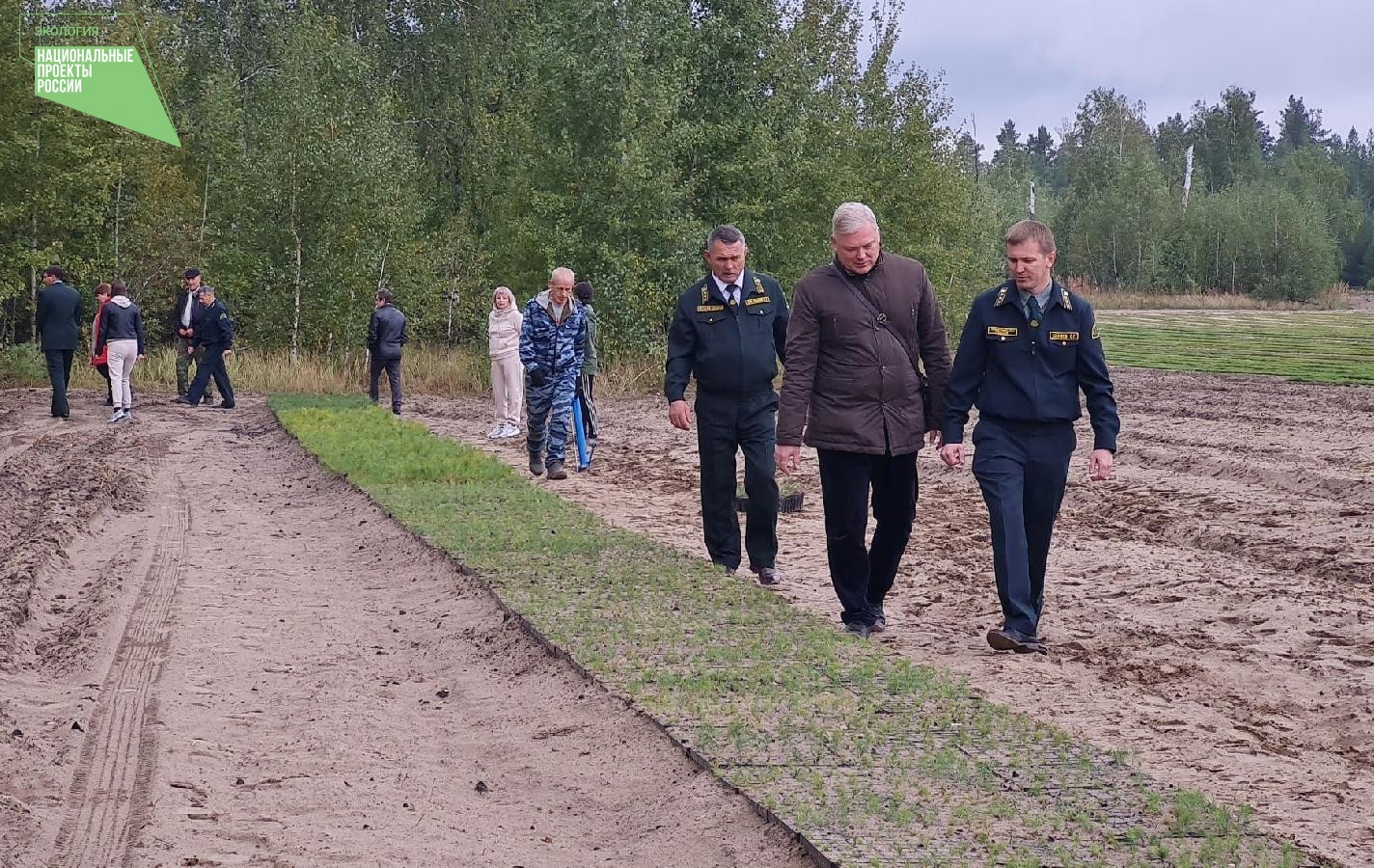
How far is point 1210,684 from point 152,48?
35014 millimetres

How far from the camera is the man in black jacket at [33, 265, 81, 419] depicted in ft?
78.0

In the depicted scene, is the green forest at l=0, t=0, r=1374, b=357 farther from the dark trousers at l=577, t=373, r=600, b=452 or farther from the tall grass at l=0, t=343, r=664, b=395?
the dark trousers at l=577, t=373, r=600, b=452

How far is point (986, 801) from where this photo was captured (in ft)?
17.3

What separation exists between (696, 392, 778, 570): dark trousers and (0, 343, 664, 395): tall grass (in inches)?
806

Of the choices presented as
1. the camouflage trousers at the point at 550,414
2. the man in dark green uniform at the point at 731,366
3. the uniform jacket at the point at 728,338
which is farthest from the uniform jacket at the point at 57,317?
the uniform jacket at the point at 728,338

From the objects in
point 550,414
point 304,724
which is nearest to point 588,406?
point 550,414

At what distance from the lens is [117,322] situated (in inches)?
925

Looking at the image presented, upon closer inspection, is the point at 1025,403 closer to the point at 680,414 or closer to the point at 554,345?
the point at 680,414

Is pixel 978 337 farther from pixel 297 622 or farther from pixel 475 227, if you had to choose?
pixel 475 227

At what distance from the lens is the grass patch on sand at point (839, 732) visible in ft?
16.0

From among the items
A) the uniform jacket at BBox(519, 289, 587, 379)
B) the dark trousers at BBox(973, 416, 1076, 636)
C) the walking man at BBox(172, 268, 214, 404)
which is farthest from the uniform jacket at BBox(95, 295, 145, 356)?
the dark trousers at BBox(973, 416, 1076, 636)

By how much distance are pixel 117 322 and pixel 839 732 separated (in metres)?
19.6

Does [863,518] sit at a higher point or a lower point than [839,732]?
higher

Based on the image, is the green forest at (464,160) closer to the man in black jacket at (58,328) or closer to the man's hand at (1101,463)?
the man in black jacket at (58,328)
